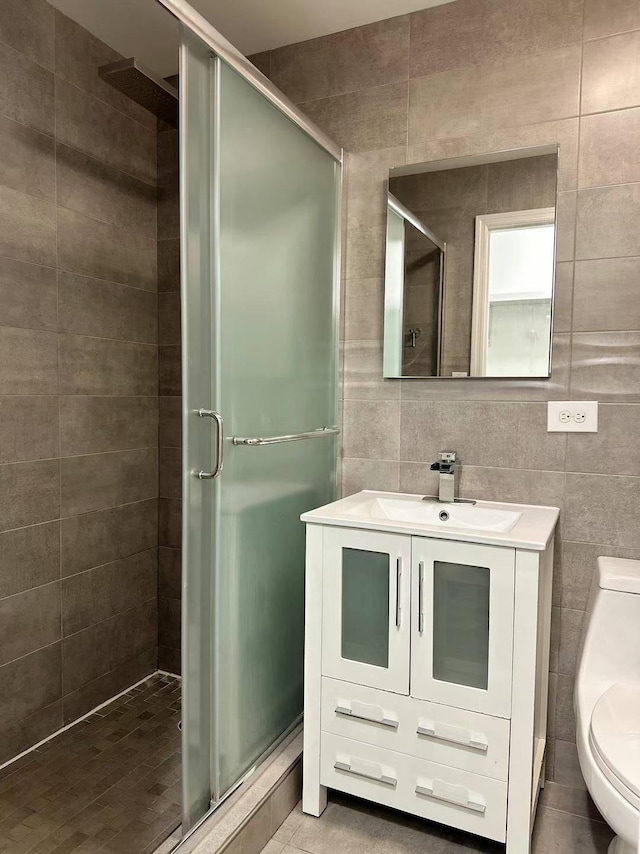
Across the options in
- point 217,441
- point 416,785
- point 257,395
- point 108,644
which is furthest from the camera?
point 108,644

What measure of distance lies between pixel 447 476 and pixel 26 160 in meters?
1.71

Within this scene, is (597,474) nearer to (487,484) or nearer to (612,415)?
(612,415)

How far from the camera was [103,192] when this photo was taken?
92.7 inches

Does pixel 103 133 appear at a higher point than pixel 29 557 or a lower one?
higher

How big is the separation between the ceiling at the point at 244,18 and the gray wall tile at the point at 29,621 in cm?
198

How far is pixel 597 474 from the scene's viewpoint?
74.3 inches

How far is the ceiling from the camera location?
2.03m

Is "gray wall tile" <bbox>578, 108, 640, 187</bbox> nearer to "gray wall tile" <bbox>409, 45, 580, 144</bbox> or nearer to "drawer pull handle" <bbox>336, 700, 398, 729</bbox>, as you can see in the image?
"gray wall tile" <bbox>409, 45, 580, 144</bbox>

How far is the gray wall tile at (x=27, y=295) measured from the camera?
1974 mm

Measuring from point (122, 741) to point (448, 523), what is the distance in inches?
53.7

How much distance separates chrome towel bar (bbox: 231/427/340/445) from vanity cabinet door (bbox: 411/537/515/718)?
48 centimetres

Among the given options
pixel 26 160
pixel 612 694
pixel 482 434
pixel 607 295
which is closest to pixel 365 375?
pixel 482 434

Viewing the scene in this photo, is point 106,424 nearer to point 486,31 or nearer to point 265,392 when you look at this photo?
point 265,392

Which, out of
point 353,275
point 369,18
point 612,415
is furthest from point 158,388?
point 612,415
